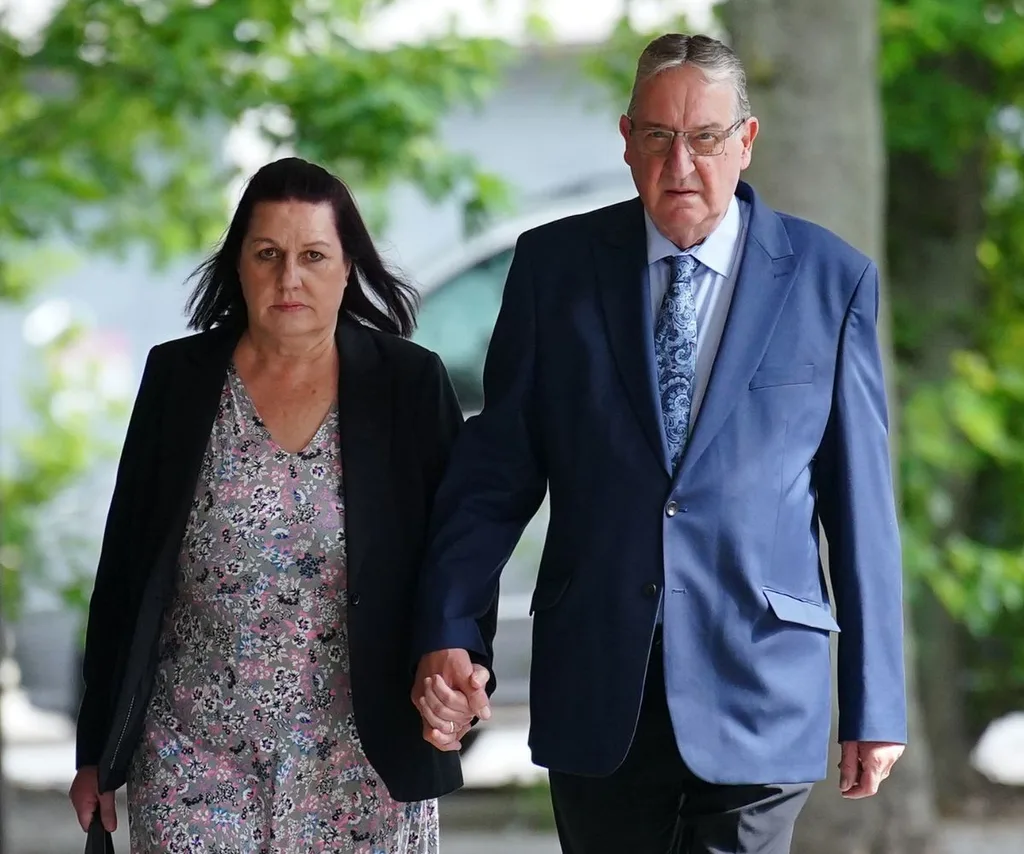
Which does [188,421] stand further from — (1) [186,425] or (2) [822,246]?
(2) [822,246]

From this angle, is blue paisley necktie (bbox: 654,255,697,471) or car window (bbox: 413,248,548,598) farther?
car window (bbox: 413,248,548,598)

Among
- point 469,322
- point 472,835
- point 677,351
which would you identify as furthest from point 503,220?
point 677,351

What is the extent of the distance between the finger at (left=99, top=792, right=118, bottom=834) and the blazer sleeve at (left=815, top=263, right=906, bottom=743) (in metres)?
1.44

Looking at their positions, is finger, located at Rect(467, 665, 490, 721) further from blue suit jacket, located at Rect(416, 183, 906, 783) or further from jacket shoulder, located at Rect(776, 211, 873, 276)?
jacket shoulder, located at Rect(776, 211, 873, 276)

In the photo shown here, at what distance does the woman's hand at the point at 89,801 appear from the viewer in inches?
138

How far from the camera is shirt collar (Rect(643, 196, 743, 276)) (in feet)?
10.5

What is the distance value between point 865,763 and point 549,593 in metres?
0.63

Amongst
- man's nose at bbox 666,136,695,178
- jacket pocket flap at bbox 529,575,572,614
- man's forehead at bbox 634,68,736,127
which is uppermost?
man's forehead at bbox 634,68,736,127

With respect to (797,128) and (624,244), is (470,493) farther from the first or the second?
(797,128)

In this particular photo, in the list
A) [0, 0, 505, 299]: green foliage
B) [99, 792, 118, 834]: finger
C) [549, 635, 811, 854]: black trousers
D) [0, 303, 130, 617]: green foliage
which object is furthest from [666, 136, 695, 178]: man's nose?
[0, 303, 130, 617]: green foliage

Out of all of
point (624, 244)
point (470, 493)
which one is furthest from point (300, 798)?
point (624, 244)

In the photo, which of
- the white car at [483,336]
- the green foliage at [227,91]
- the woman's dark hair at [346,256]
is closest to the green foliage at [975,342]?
the white car at [483,336]

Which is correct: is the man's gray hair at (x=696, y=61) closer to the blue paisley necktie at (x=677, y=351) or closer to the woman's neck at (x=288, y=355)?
the blue paisley necktie at (x=677, y=351)

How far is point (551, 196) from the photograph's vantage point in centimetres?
871
